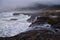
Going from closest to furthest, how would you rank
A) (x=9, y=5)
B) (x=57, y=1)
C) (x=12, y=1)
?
(x=57, y=1) → (x=9, y=5) → (x=12, y=1)

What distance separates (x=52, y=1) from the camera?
1049cm

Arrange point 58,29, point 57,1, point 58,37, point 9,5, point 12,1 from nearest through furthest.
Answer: point 58,37
point 58,29
point 57,1
point 9,5
point 12,1

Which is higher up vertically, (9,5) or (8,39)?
(8,39)

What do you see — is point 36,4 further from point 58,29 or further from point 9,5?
point 58,29

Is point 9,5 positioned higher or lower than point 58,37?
lower

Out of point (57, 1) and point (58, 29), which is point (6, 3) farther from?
point (58, 29)

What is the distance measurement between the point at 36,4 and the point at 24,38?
7.46 m

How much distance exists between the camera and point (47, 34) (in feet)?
11.5

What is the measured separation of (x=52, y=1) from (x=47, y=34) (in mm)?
7276

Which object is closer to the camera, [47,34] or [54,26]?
[47,34]

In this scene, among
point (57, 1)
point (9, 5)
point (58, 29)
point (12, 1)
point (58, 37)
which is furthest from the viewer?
point (12, 1)

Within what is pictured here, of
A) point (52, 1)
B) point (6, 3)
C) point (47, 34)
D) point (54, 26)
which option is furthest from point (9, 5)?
point (47, 34)

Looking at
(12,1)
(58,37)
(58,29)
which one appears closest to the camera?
(58,37)

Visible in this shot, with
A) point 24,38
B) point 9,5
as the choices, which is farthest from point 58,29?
point 9,5
